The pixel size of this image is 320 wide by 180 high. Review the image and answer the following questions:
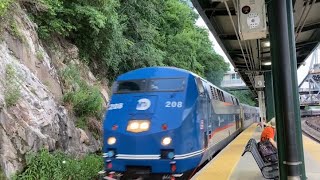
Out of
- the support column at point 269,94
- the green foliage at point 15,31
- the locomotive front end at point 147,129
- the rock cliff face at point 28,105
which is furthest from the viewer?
the support column at point 269,94

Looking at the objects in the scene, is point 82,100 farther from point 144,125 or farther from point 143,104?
point 144,125

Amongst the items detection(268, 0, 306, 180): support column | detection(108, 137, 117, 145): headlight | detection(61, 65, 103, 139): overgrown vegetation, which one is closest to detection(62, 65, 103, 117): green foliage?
detection(61, 65, 103, 139): overgrown vegetation

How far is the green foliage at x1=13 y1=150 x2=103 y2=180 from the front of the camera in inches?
384

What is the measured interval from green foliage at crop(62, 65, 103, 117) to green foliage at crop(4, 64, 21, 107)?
3.42 m

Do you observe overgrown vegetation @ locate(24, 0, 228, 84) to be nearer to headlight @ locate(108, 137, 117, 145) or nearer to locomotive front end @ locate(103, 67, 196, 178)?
locomotive front end @ locate(103, 67, 196, 178)

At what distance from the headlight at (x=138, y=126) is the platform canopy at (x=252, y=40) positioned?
10.1 ft

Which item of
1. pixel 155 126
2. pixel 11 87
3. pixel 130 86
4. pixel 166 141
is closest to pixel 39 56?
pixel 11 87

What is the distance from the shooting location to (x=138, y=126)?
9.91m

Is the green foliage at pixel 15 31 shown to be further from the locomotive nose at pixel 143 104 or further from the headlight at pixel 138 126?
→ the headlight at pixel 138 126

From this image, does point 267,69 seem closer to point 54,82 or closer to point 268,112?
point 268,112

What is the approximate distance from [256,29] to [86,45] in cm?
1224

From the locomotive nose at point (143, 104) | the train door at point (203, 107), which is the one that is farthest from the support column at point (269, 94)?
the locomotive nose at point (143, 104)

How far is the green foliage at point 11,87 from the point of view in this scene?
998cm

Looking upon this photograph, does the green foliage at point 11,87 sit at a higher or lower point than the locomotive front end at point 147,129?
higher
